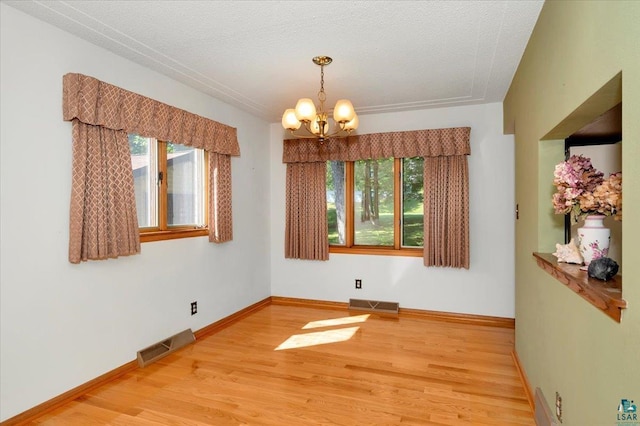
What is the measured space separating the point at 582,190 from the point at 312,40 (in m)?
2.03

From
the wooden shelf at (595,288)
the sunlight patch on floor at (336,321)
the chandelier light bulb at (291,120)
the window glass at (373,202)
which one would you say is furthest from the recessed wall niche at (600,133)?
the sunlight patch on floor at (336,321)

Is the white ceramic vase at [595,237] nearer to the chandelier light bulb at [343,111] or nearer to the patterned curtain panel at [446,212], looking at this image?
the chandelier light bulb at [343,111]

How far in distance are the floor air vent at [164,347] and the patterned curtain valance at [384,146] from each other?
263 cm

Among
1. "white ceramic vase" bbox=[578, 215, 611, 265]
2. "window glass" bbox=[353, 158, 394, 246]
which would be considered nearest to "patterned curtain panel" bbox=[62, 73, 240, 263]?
"window glass" bbox=[353, 158, 394, 246]

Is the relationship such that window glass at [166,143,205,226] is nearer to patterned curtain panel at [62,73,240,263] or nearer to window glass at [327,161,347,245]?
patterned curtain panel at [62,73,240,263]

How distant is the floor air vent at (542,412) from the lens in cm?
197

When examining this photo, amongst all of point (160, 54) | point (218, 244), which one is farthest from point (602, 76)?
point (218, 244)

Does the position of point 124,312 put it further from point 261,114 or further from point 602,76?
point 602,76

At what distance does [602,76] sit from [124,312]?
3.46 m

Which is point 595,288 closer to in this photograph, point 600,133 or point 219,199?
point 600,133

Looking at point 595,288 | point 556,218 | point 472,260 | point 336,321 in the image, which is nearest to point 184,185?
point 336,321

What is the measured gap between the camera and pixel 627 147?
114cm

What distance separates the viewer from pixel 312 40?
2.71 m

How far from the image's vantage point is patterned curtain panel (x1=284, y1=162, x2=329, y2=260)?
4984 mm
